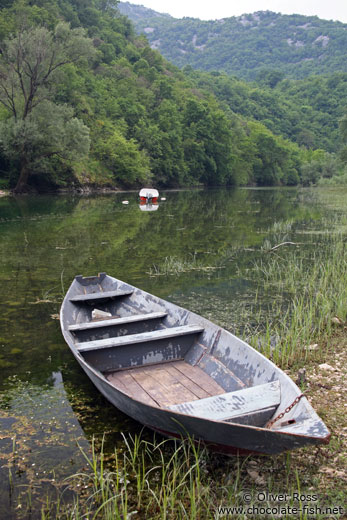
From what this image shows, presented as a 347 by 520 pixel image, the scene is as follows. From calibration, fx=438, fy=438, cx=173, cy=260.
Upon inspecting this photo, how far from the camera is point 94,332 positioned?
20.5ft

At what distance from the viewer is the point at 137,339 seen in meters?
5.33

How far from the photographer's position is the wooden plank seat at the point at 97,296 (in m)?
7.31

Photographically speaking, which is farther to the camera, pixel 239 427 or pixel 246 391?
pixel 246 391

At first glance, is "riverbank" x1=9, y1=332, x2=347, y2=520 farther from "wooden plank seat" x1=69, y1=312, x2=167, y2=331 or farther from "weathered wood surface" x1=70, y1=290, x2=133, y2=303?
"weathered wood surface" x1=70, y1=290, x2=133, y2=303

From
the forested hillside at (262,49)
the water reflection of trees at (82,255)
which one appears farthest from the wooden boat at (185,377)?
the forested hillside at (262,49)

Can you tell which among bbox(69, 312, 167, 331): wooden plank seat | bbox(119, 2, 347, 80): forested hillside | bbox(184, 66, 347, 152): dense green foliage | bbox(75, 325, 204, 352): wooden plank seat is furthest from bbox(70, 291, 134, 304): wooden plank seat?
bbox(119, 2, 347, 80): forested hillside

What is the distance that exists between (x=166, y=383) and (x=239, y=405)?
1.46m

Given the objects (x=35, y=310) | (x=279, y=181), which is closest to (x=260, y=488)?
(x=35, y=310)

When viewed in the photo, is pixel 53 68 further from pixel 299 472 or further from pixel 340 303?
pixel 299 472

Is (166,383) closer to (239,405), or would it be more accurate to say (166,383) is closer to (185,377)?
(185,377)

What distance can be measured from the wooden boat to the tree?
29.2 m

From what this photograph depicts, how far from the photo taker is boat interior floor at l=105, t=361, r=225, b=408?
182 inches

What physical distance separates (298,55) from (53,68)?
16943 centimetres

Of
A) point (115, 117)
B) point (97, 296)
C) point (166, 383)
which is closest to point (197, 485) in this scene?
point (166, 383)
